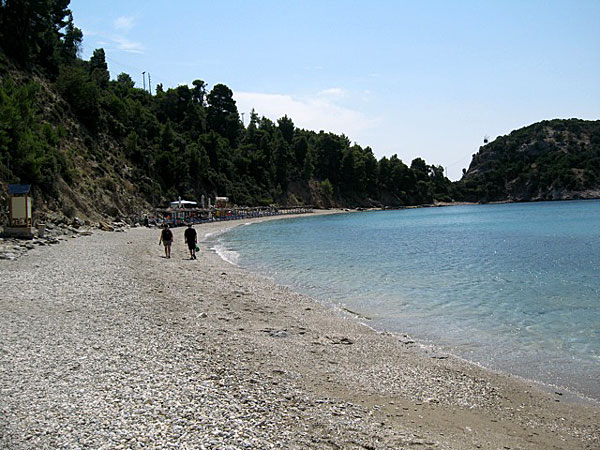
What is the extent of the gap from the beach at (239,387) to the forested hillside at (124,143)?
88.5 feet

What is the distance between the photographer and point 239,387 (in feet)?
23.3

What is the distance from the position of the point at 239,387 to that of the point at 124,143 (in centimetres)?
6491

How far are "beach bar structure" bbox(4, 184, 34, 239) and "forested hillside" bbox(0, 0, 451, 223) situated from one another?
674 centimetres

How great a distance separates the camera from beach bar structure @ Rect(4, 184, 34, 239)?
86.7 feet

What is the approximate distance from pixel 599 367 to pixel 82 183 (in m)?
46.2

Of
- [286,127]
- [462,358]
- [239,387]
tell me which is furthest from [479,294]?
[286,127]

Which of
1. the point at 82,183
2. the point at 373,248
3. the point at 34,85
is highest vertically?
the point at 34,85

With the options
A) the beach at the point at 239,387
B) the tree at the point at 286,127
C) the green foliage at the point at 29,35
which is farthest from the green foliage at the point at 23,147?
the tree at the point at 286,127

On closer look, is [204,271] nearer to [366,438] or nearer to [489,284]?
[489,284]

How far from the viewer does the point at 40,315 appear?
36.1 ft

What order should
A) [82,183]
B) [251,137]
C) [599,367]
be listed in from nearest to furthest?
[599,367] < [82,183] < [251,137]

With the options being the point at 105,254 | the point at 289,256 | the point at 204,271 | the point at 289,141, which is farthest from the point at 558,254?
the point at 289,141

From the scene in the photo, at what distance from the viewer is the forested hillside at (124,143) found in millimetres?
40375

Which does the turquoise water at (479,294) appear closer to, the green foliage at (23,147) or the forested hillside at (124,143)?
the green foliage at (23,147)
